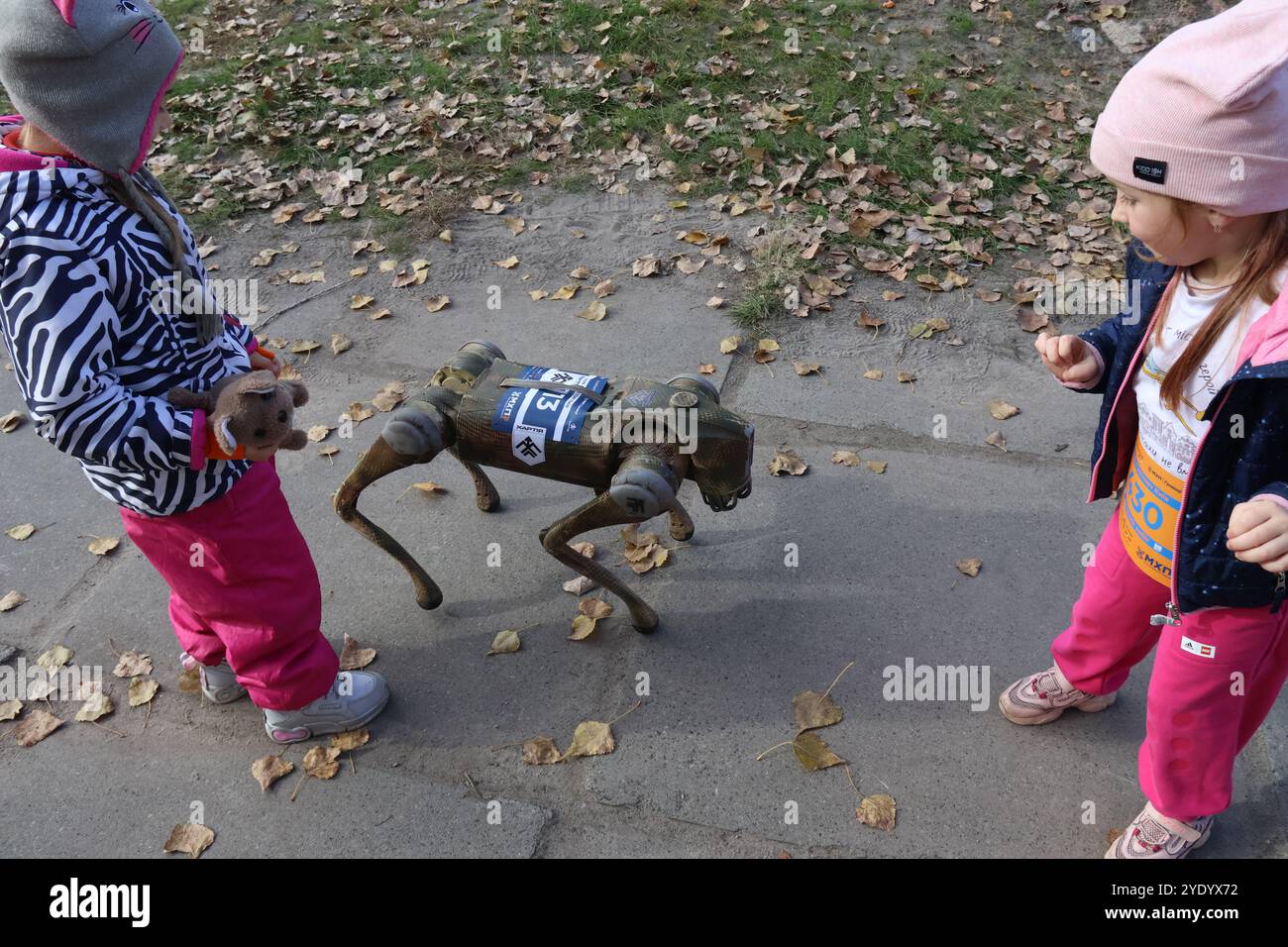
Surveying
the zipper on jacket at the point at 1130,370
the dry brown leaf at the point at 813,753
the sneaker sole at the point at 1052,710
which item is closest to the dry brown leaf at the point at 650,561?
the dry brown leaf at the point at 813,753

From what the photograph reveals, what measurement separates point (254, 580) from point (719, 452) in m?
1.38

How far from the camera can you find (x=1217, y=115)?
1.91 meters

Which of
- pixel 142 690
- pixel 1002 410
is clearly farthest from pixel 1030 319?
pixel 142 690

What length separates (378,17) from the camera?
8398 mm

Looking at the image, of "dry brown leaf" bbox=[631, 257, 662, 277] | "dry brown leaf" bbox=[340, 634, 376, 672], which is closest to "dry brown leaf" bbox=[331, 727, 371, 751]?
"dry brown leaf" bbox=[340, 634, 376, 672]

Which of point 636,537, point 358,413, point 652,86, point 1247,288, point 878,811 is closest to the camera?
point 1247,288

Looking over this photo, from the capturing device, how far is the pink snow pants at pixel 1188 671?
223cm

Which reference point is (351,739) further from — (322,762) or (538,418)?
(538,418)

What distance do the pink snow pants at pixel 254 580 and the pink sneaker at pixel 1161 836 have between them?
7.66 ft

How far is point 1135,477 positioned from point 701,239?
343 centimetres

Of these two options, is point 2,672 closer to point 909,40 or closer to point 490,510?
point 490,510

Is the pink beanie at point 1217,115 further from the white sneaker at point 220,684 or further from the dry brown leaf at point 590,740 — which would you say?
the white sneaker at point 220,684

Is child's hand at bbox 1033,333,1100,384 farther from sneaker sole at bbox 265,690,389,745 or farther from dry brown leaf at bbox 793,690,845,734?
sneaker sole at bbox 265,690,389,745

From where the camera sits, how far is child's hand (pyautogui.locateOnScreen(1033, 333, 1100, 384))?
244cm
